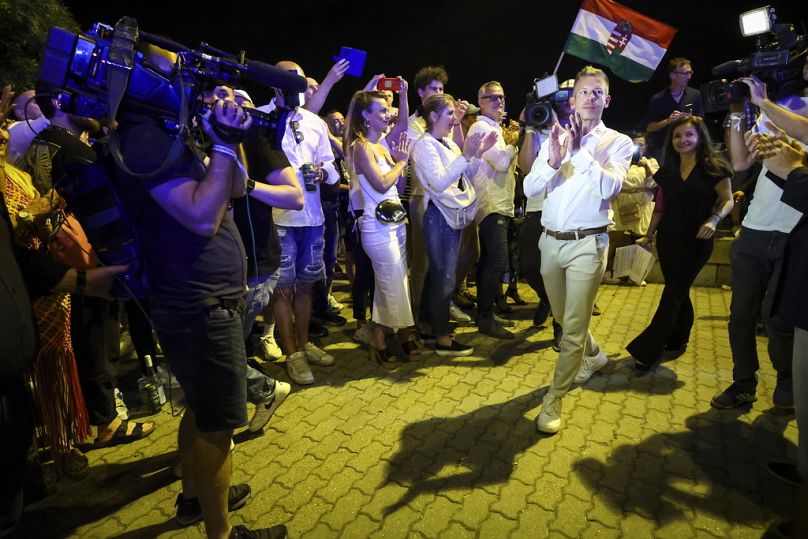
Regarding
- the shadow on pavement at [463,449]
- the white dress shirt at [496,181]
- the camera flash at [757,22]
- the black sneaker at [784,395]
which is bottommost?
the shadow on pavement at [463,449]

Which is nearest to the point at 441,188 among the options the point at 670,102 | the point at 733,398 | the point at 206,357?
the point at 206,357

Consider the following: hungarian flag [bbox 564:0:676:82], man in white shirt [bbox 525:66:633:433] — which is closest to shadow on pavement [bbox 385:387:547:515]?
man in white shirt [bbox 525:66:633:433]

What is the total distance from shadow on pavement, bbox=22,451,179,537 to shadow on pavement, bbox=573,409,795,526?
7.78 feet

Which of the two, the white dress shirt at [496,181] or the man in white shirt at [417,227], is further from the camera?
the white dress shirt at [496,181]

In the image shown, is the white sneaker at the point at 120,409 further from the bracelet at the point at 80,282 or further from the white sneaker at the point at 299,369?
the bracelet at the point at 80,282

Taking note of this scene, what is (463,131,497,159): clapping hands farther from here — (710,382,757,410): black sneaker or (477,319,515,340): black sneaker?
(710,382,757,410): black sneaker

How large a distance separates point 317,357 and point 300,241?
1.07m

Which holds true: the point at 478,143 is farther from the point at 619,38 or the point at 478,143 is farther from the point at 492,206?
the point at 619,38

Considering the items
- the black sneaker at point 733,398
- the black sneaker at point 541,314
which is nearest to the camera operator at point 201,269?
the black sneaker at point 733,398

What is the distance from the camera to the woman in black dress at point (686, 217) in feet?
11.8

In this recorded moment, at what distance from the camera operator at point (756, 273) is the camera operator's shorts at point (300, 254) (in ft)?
10.1

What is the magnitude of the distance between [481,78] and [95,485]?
1412 centimetres

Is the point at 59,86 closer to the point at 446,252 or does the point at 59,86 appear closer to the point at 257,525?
the point at 257,525

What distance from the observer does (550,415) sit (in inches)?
115
